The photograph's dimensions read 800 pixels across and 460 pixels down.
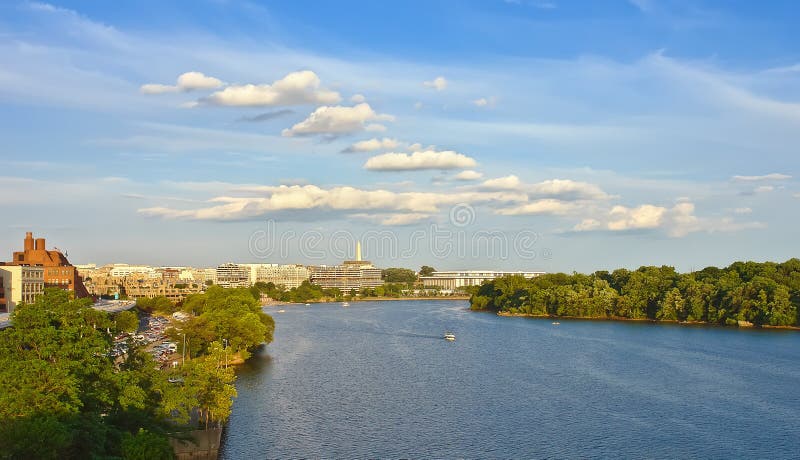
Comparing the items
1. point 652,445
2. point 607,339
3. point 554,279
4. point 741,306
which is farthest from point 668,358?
point 554,279

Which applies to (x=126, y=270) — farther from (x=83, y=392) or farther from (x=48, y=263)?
(x=83, y=392)

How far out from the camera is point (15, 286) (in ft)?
170

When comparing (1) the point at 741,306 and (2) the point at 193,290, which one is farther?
(2) the point at 193,290

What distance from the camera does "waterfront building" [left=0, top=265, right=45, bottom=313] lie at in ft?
165

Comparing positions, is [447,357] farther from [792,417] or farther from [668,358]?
[792,417]

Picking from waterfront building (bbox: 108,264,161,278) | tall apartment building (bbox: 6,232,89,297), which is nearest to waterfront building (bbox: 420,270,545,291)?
waterfront building (bbox: 108,264,161,278)

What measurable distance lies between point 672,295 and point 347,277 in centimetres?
10335

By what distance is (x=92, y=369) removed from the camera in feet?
62.7

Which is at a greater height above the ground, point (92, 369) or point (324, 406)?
point (92, 369)

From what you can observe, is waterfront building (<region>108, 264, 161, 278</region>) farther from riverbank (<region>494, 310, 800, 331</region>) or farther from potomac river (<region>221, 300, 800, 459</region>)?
potomac river (<region>221, 300, 800, 459</region>)

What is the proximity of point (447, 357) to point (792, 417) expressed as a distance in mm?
19747

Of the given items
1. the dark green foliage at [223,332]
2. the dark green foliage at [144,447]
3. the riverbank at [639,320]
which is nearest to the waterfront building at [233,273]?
the riverbank at [639,320]

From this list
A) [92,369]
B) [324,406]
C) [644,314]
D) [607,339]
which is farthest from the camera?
[644,314]

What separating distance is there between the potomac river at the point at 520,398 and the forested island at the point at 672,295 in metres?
8.24
